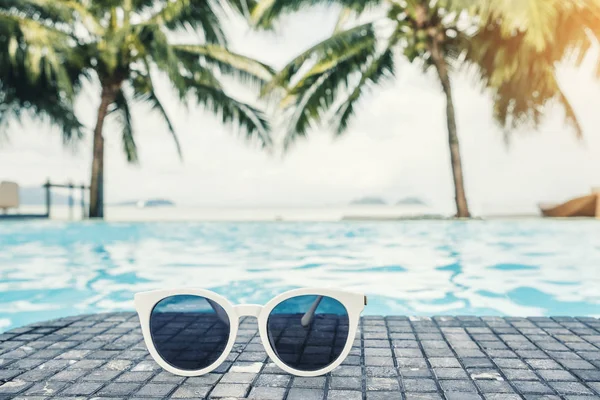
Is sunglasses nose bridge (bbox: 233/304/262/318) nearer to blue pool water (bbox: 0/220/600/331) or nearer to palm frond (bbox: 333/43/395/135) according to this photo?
blue pool water (bbox: 0/220/600/331)

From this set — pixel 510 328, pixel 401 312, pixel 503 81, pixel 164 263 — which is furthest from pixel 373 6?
pixel 510 328

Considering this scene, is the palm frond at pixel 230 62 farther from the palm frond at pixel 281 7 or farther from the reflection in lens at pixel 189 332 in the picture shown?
the reflection in lens at pixel 189 332

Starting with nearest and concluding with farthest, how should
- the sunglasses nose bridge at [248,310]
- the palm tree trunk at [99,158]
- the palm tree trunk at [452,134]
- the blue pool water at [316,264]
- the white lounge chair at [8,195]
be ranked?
the sunglasses nose bridge at [248,310]
the blue pool water at [316,264]
the palm tree trunk at [452,134]
the palm tree trunk at [99,158]
the white lounge chair at [8,195]

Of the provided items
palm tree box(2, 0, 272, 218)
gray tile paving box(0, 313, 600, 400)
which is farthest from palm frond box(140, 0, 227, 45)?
gray tile paving box(0, 313, 600, 400)

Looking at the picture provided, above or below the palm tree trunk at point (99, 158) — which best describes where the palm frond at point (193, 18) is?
above

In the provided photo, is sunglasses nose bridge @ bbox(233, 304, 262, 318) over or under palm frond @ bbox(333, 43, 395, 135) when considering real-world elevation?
under

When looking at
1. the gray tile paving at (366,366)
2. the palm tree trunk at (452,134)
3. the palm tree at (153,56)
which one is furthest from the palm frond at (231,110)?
the gray tile paving at (366,366)

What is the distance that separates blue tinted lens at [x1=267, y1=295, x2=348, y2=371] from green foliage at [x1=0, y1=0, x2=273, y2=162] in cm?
996

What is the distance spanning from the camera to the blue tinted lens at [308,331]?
196 centimetres

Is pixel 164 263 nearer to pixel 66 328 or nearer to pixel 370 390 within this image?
pixel 66 328

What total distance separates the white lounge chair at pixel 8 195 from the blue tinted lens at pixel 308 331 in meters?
15.0

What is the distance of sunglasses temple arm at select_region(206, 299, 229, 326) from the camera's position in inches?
79.2

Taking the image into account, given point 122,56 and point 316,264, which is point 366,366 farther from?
point 122,56

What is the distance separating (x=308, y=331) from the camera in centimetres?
200
